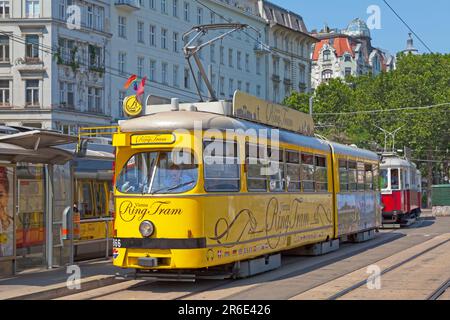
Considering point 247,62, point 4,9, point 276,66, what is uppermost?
point 276,66

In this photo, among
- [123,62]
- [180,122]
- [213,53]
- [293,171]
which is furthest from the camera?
[213,53]

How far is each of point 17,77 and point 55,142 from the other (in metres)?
33.7

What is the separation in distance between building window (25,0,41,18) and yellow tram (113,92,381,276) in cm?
3290

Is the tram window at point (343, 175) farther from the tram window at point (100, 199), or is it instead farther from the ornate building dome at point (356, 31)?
the ornate building dome at point (356, 31)

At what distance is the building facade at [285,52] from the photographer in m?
71.9

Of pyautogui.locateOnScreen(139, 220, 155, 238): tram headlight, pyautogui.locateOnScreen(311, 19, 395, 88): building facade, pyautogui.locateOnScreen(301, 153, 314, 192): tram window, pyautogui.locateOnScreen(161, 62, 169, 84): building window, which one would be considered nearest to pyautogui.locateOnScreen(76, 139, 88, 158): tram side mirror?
pyautogui.locateOnScreen(139, 220, 155, 238): tram headlight

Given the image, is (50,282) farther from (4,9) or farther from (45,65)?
(4,9)

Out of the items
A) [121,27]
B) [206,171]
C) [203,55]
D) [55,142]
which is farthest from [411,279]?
[203,55]

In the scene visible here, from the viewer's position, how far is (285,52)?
75.2m

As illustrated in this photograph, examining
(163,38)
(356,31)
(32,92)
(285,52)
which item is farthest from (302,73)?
(356,31)

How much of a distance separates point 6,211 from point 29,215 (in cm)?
183

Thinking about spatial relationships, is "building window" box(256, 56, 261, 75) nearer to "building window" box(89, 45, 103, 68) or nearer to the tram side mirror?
"building window" box(89, 45, 103, 68)

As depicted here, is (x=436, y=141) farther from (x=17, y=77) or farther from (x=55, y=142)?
(x=55, y=142)

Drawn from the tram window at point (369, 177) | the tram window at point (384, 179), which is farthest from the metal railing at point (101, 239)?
the tram window at point (384, 179)
